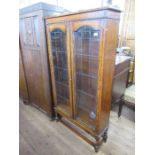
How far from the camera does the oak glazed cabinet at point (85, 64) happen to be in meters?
1.22

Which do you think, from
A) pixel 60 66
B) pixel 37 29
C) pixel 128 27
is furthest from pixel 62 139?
pixel 128 27

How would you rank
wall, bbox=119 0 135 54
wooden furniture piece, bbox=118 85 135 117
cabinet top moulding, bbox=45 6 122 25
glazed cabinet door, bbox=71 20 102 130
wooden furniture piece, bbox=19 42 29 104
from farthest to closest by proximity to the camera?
wall, bbox=119 0 135 54 → wooden furniture piece, bbox=19 42 29 104 → wooden furniture piece, bbox=118 85 135 117 → glazed cabinet door, bbox=71 20 102 130 → cabinet top moulding, bbox=45 6 122 25

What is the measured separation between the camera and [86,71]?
161 cm

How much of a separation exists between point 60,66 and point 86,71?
446 mm

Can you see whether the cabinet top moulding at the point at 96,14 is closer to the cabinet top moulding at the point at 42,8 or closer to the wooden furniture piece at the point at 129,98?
the cabinet top moulding at the point at 42,8

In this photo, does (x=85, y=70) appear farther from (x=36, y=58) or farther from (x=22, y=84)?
(x=22, y=84)

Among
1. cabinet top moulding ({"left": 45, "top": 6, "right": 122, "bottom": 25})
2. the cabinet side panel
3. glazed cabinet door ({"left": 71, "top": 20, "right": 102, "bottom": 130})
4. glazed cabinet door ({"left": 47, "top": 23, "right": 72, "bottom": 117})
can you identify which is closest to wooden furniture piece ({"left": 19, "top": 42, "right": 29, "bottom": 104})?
glazed cabinet door ({"left": 47, "top": 23, "right": 72, "bottom": 117})

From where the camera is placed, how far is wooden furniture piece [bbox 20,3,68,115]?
68.9 inches

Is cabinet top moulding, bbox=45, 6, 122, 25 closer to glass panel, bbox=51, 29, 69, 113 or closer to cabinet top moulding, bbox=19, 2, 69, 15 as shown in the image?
glass panel, bbox=51, 29, 69, 113

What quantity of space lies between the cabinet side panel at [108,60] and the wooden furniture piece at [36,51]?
0.93 meters

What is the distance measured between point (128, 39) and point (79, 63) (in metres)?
1.75
